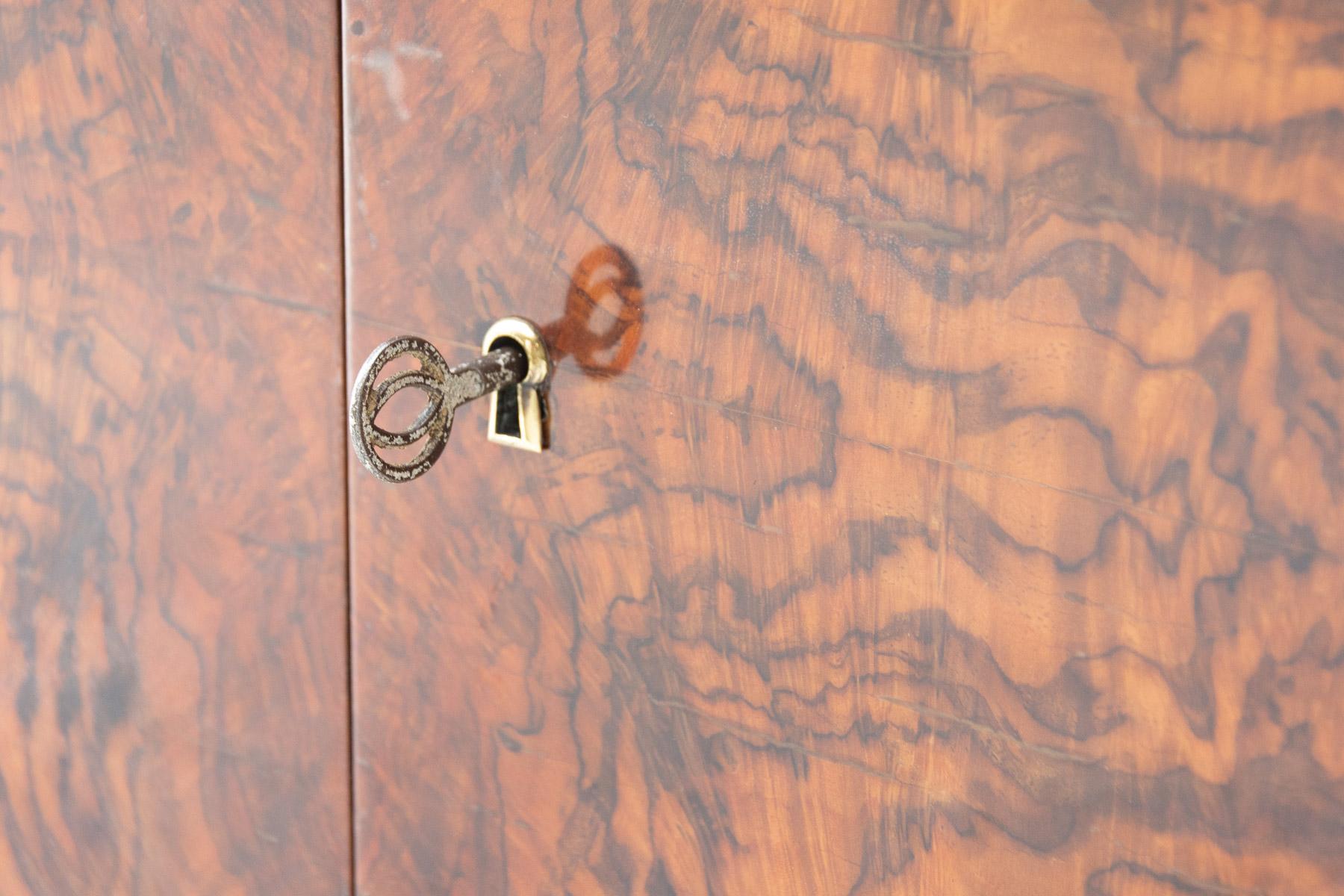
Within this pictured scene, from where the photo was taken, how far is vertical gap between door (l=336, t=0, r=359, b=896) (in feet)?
1.42

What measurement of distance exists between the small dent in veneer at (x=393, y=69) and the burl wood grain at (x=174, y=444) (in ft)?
0.05

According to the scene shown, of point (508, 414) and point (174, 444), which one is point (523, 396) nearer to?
point (508, 414)

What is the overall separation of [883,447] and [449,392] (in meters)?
0.14

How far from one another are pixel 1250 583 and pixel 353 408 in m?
0.26

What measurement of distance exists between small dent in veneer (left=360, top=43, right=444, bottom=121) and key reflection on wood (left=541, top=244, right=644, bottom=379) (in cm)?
9

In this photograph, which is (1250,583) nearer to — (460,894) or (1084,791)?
(1084,791)

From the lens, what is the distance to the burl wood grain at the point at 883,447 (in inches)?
12.6

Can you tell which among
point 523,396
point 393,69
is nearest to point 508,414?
point 523,396

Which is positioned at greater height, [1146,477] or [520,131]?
[520,131]

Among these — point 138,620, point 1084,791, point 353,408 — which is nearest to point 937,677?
point 1084,791

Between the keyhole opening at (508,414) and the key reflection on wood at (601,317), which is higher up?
the key reflection on wood at (601,317)

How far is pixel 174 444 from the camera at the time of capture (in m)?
0.50

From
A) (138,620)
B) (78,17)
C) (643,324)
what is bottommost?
(138,620)

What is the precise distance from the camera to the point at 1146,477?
336 mm
